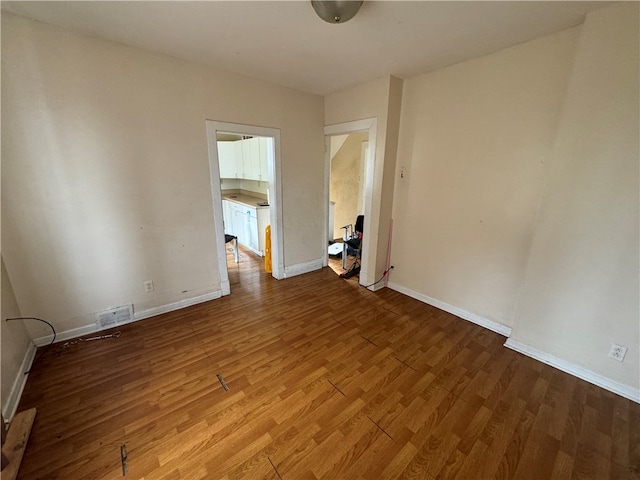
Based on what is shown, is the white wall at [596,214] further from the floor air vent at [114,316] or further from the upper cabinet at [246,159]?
the floor air vent at [114,316]

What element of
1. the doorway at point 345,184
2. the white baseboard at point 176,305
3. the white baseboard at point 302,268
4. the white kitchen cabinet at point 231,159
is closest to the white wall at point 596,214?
the white baseboard at point 302,268

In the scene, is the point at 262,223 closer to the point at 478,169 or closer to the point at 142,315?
the point at 142,315

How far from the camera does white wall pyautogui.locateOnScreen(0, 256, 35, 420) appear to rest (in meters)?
1.56

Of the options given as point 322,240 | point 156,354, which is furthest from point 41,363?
point 322,240

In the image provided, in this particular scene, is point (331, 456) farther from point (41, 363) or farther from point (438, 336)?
point (41, 363)

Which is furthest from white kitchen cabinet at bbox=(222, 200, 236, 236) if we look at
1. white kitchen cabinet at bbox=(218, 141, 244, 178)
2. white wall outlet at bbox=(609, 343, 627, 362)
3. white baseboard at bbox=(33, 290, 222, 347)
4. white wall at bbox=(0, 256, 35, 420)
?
white wall outlet at bbox=(609, 343, 627, 362)

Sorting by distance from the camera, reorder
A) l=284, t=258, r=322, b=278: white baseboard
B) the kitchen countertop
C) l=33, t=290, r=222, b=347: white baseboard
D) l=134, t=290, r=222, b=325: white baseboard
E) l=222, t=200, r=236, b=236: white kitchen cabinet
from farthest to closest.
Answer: l=222, t=200, r=236, b=236: white kitchen cabinet < the kitchen countertop < l=284, t=258, r=322, b=278: white baseboard < l=134, t=290, r=222, b=325: white baseboard < l=33, t=290, r=222, b=347: white baseboard

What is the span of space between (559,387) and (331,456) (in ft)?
5.78

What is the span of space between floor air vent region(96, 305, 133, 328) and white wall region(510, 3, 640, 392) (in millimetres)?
3704

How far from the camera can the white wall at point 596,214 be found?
1.58 metres

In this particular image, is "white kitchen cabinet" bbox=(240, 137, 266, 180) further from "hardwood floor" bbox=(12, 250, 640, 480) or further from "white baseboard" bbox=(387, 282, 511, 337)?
"white baseboard" bbox=(387, 282, 511, 337)

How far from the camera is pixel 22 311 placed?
2.02 m

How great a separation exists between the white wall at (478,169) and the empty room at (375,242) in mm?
19

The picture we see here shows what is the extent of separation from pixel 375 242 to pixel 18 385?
10.6 feet
